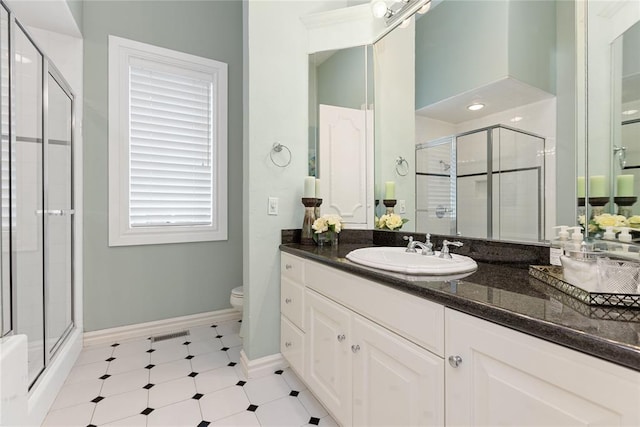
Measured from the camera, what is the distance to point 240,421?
4.88 feet

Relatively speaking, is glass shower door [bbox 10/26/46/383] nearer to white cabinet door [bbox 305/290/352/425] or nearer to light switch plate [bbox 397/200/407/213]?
white cabinet door [bbox 305/290/352/425]

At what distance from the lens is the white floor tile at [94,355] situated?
2.07m

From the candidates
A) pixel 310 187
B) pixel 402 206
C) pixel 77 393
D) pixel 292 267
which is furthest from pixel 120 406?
pixel 402 206

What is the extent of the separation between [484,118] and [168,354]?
251 cm

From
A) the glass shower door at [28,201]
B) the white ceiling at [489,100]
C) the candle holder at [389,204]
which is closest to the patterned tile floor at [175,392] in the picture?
the glass shower door at [28,201]

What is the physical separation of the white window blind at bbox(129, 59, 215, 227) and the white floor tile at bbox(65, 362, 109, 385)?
1.03 metres

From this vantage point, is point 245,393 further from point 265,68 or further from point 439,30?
point 439,30

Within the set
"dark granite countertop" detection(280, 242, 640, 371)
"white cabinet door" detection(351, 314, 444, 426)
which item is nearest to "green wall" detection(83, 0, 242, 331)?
"white cabinet door" detection(351, 314, 444, 426)

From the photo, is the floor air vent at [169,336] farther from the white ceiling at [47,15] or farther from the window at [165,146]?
the white ceiling at [47,15]

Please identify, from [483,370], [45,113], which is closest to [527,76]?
[483,370]

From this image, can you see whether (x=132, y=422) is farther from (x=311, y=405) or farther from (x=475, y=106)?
(x=475, y=106)

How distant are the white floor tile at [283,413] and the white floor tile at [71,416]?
2.87 feet

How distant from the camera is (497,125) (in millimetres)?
1308

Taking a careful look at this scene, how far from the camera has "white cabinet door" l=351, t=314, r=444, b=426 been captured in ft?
2.90
